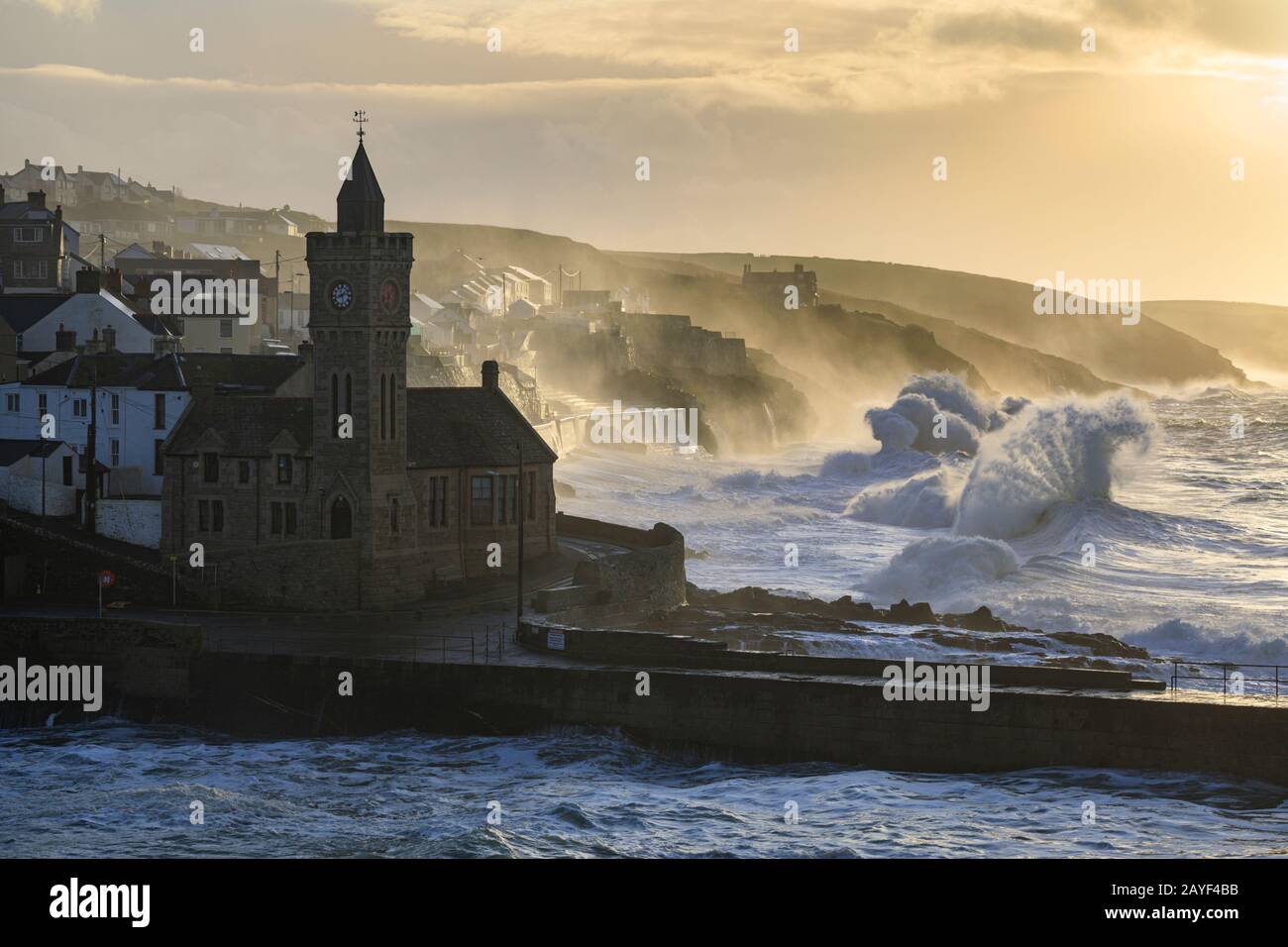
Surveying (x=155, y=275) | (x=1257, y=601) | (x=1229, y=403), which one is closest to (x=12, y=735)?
(x=1257, y=601)

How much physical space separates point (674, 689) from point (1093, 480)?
48473mm

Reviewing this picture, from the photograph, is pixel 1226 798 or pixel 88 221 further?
pixel 88 221

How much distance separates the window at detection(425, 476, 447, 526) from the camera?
5409cm

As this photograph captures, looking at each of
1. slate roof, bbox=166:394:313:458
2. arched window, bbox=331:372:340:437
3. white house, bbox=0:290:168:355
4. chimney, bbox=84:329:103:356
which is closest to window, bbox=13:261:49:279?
white house, bbox=0:290:168:355

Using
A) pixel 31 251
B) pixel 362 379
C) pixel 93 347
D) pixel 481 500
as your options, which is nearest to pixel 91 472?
pixel 93 347

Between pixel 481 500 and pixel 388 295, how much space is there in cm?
754

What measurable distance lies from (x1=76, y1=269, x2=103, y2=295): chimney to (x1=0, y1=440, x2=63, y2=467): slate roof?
1479 centimetres

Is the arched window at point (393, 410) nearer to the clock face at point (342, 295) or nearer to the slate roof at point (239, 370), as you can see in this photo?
the clock face at point (342, 295)

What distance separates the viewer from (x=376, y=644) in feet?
152

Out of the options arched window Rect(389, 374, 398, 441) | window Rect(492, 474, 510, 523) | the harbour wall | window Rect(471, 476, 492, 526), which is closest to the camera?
the harbour wall

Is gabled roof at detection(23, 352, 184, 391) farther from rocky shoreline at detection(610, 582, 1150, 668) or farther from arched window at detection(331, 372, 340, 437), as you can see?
rocky shoreline at detection(610, 582, 1150, 668)
